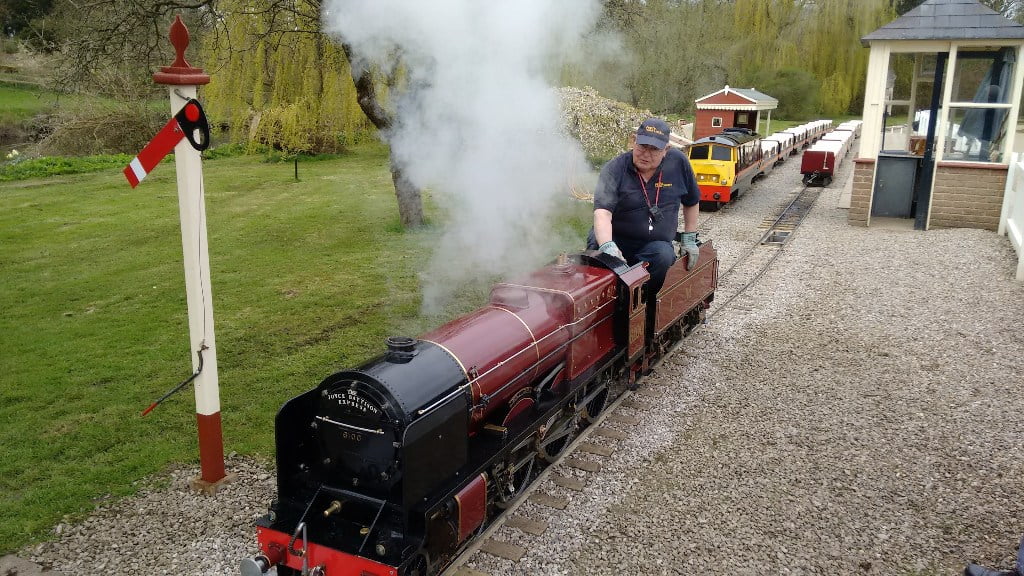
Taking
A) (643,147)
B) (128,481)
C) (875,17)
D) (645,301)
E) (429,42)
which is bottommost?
(128,481)

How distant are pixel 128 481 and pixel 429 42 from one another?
462 cm

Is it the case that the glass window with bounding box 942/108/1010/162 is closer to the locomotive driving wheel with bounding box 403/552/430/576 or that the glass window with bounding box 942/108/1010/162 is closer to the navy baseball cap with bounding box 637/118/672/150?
the navy baseball cap with bounding box 637/118/672/150

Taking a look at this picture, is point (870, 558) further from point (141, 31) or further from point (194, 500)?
point (141, 31)

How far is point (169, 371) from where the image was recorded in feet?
24.6

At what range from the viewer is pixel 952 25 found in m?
13.4

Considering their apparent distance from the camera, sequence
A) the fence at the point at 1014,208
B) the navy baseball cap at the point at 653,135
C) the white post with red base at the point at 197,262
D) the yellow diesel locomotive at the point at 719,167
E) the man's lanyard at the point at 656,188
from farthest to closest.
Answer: the yellow diesel locomotive at the point at 719,167 → the fence at the point at 1014,208 → the man's lanyard at the point at 656,188 → the navy baseball cap at the point at 653,135 → the white post with red base at the point at 197,262

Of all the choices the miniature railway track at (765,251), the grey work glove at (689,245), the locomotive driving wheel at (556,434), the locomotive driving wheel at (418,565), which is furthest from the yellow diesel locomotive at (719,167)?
the locomotive driving wheel at (418,565)

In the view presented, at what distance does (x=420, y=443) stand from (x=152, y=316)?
22.2ft

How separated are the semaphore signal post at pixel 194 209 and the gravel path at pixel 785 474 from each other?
0.53m

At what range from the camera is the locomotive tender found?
3.84 metres

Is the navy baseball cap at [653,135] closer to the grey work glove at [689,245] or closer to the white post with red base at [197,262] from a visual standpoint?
the grey work glove at [689,245]

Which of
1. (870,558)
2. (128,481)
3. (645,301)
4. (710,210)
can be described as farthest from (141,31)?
(710,210)

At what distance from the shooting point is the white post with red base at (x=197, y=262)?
4.73 meters

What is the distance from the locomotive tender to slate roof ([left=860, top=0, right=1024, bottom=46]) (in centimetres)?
1154
